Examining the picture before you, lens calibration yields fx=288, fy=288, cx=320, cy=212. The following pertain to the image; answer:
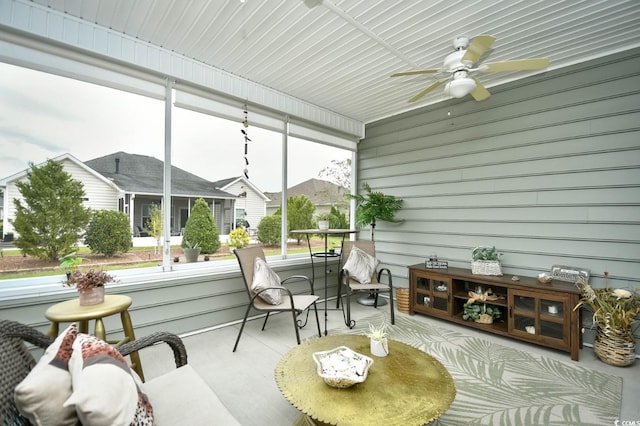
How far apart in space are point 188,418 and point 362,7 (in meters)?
3.04

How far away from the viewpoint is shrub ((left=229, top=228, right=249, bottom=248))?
387 cm

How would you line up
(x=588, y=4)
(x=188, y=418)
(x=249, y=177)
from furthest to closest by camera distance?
(x=249, y=177) → (x=588, y=4) → (x=188, y=418)

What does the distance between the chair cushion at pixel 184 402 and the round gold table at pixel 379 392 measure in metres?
0.34

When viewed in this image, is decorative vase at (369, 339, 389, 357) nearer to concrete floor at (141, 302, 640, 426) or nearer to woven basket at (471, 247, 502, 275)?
concrete floor at (141, 302, 640, 426)

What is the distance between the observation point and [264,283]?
10.2 feet

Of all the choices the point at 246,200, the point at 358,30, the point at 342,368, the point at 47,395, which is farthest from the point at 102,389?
the point at 246,200

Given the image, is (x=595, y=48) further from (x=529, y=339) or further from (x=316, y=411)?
(x=316, y=411)

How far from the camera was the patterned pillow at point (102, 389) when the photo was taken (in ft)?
2.79

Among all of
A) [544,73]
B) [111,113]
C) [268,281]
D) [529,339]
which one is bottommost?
[529,339]

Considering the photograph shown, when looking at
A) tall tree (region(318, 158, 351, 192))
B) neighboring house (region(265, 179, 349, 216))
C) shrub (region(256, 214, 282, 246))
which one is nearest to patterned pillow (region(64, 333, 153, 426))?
shrub (region(256, 214, 282, 246))

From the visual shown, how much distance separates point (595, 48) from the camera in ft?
9.60

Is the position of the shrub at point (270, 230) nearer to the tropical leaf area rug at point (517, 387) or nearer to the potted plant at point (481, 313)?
the tropical leaf area rug at point (517, 387)

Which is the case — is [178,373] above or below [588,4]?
below

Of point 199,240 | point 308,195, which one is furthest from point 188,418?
point 308,195
